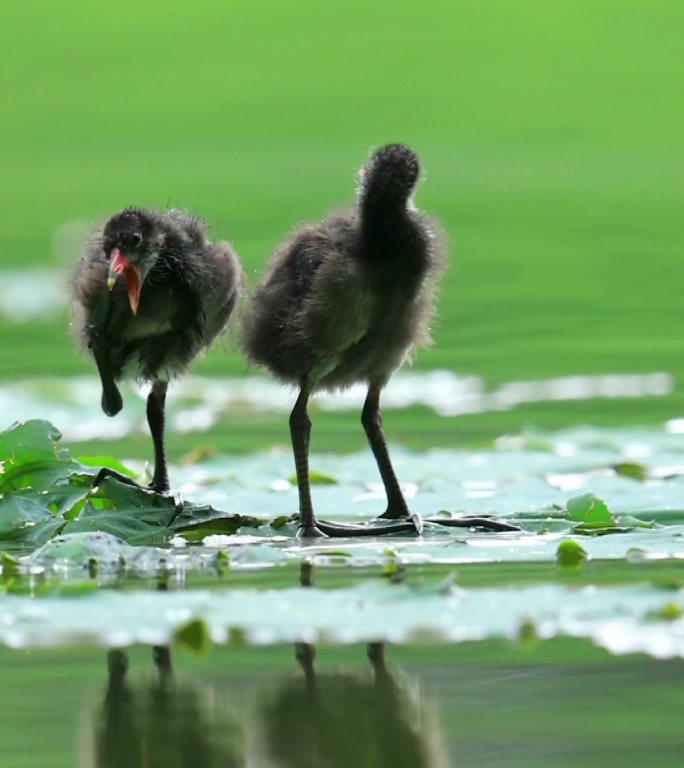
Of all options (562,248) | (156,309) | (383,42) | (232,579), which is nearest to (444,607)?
(232,579)

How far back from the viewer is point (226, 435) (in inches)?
373

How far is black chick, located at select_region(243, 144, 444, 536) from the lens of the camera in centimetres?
665

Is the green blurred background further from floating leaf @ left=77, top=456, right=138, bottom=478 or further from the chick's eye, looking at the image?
the chick's eye

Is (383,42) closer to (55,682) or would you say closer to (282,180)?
(282,180)

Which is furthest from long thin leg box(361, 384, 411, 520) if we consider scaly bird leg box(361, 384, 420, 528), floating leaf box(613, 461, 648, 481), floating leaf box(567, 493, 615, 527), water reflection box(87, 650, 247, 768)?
water reflection box(87, 650, 247, 768)

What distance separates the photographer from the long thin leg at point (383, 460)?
7137 millimetres

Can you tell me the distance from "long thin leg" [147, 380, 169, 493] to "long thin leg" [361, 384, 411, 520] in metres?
0.80

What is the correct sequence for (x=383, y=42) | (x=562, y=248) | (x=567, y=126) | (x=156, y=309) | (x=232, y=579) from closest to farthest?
1. (x=232, y=579)
2. (x=156, y=309)
3. (x=562, y=248)
4. (x=567, y=126)
5. (x=383, y=42)

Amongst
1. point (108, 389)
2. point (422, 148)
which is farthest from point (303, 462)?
point (422, 148)

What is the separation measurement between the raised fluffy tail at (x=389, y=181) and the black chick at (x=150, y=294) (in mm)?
707

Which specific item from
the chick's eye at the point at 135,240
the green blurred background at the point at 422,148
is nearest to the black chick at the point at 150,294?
the chick's eye at the point at 135,240

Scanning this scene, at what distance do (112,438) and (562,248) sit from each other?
670 cm

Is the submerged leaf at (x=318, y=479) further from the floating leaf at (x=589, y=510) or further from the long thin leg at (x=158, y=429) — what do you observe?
the floating leaf at (x=589, y=510)

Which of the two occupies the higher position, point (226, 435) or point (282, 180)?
point (282, 180)
